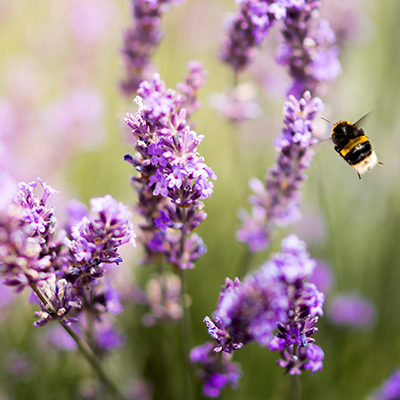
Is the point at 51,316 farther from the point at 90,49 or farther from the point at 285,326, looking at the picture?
the point at 90,49

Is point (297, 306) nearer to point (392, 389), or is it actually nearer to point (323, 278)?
point (392, 389)

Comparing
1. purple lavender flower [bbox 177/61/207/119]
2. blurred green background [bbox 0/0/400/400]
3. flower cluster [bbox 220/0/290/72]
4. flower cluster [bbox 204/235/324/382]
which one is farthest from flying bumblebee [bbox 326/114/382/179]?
flower cluster [bbox 204/235/324/382]

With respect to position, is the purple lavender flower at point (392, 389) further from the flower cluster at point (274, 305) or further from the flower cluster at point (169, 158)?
the flower cluster at point (169, 158)

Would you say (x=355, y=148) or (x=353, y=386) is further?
(x=353, y=386)

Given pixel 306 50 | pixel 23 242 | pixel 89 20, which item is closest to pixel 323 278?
pixel 306 50

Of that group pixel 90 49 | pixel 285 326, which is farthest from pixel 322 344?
pixel 90 49
